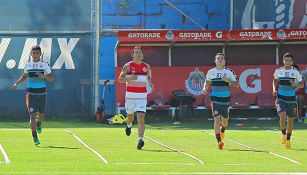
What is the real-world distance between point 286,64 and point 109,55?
41.8 ft

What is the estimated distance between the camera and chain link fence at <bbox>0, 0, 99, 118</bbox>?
95.1 ft

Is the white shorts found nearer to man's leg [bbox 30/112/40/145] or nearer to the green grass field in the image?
the green grass field

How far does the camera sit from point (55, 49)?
95.8 ft

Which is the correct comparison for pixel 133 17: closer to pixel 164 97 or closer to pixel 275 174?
pixel 164 97

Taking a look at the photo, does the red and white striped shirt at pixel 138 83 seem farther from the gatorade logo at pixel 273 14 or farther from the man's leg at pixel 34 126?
the gatorade logo at pixel 273 14

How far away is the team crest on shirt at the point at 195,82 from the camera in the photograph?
2891 centimetres

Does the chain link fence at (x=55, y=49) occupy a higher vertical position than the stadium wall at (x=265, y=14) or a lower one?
lower

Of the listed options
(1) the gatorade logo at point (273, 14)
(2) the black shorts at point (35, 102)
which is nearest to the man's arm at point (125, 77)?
(2) the black shorts at point (35, 102)

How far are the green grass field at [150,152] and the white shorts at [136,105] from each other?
0.81 meters

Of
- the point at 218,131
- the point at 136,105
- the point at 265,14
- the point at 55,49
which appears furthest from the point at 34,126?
the point at 265,14

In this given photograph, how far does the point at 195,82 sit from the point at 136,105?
37.6 ft

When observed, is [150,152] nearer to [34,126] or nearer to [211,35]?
[34,126]

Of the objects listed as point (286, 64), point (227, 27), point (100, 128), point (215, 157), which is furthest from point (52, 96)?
point (215, 157)

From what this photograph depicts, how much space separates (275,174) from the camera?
1301cm
